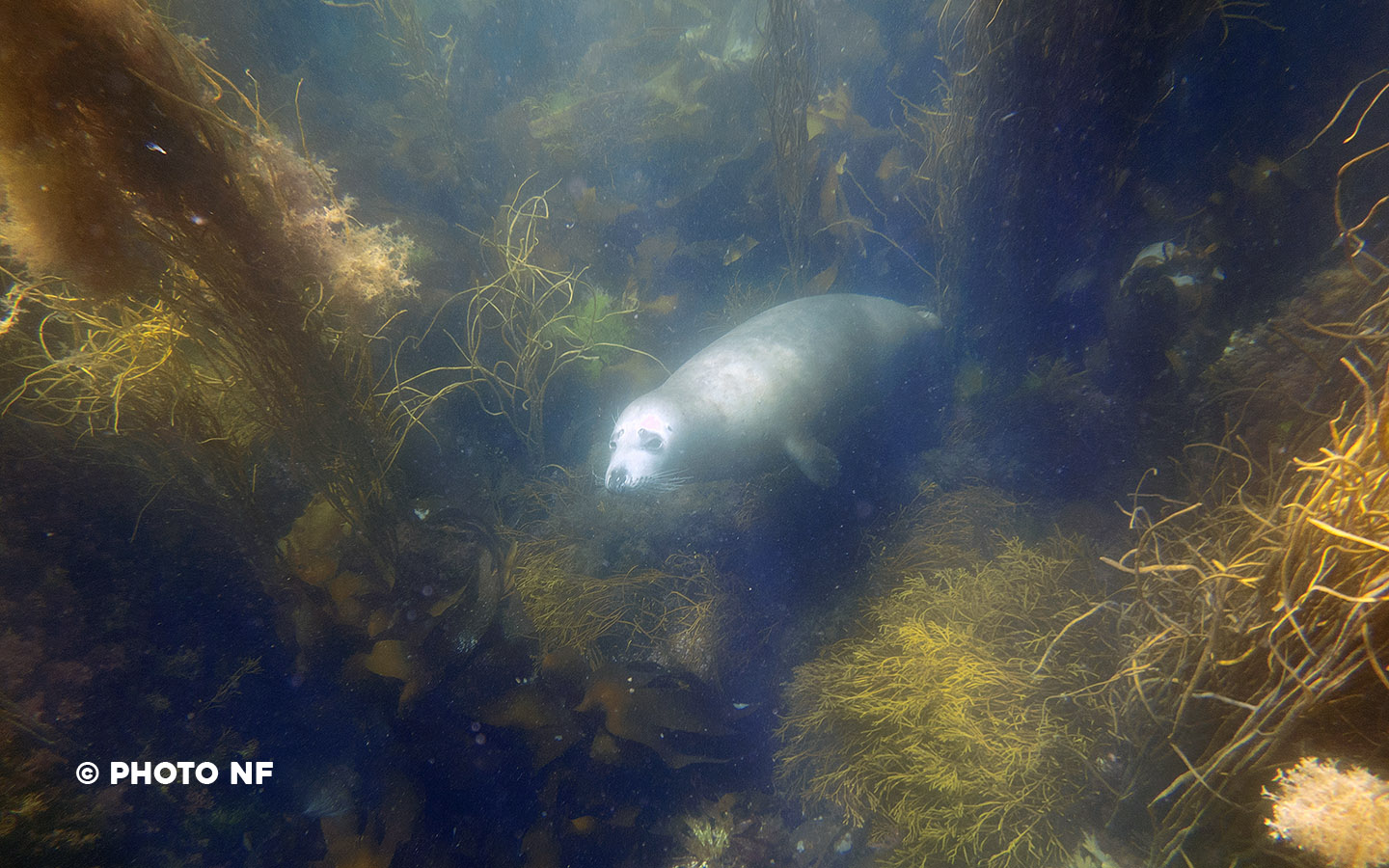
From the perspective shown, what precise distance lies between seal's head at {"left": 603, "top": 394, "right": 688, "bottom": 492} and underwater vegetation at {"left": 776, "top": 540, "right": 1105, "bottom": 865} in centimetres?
167

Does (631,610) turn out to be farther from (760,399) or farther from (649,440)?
(760,399)

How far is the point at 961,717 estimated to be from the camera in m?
2.77

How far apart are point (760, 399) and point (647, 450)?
1.03 metres

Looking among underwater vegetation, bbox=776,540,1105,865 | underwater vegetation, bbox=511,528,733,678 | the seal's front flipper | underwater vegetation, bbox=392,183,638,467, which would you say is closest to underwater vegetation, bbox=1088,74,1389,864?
underwater vegetation, bbox=776,540,1105,865

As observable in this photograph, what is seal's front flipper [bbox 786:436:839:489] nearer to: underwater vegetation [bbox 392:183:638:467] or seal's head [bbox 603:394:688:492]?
seal's head [bbox 603:394:688:492]

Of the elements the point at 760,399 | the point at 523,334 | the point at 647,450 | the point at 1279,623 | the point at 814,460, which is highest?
the point at 523,334

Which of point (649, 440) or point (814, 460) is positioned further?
point (814, 460)

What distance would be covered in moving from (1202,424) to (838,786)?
125 inches

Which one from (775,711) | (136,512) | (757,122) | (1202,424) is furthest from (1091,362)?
(136,512)

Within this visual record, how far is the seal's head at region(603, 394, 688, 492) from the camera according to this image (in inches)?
139

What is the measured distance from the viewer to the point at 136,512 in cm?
363

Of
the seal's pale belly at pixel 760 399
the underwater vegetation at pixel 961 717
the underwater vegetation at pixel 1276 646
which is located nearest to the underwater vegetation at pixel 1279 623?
the underwater vegetation at pixel 1276 646

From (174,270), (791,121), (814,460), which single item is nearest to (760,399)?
(814,460)

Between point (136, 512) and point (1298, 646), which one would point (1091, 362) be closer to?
point (1298, 646)
